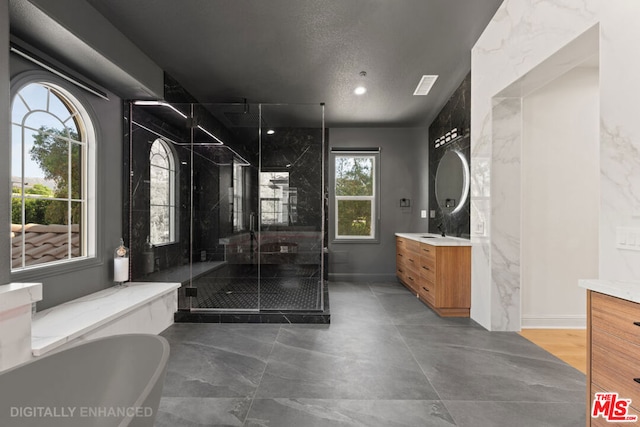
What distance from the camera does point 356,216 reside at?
17.1 ft

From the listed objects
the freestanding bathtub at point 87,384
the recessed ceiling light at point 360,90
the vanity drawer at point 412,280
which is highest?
the recessed ceiling light at point 360,90

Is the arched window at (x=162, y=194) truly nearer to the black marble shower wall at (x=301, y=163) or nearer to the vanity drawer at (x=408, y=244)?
the black marble shower wall at (x=301, y=163)

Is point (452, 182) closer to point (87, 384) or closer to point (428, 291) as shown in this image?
point (428, 291)

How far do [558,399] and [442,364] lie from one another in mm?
669

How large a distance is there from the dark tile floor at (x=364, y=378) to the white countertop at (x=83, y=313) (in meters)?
0.49

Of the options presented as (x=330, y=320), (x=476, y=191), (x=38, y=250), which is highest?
(x=476, y=191)

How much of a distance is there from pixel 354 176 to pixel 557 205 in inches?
113

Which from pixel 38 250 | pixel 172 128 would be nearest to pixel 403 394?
pixel 38 250

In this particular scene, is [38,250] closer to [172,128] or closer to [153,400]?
[172,128]

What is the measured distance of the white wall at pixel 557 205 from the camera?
2.93 m

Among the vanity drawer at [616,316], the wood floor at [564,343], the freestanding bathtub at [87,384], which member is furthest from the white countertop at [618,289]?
the freestanding bathtub at [87,384]

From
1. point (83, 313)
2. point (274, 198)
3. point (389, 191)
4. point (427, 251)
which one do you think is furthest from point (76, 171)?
point (389, 191)

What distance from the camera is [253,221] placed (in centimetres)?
370

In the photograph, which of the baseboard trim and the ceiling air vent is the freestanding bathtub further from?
the ceiling air vent
